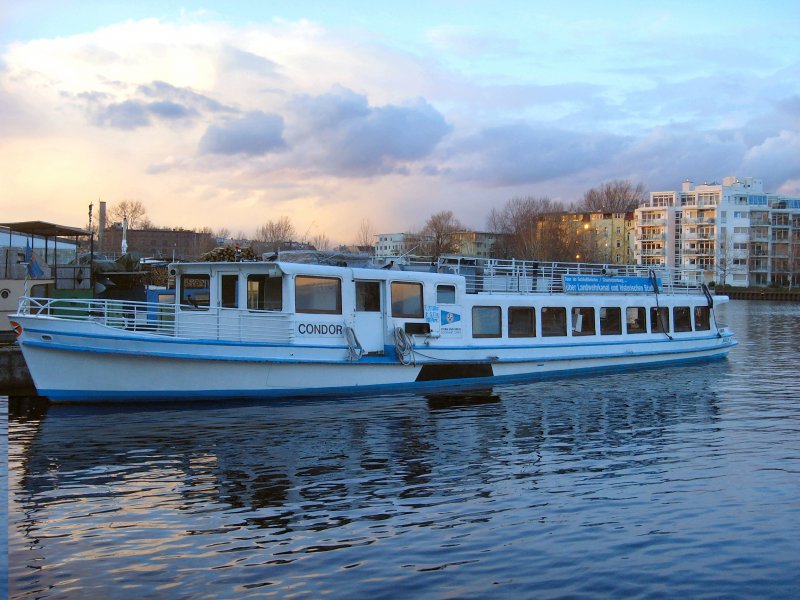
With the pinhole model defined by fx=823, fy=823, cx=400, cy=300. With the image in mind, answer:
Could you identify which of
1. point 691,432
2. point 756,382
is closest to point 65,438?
point 691,432

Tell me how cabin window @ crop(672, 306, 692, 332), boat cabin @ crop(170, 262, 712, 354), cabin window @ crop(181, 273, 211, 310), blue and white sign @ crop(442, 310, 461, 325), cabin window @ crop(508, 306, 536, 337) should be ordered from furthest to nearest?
1. cabin window @ crop(672, 306, 692, 332)
2. cabin window @ crop(508, 306, 536, 337)
3. blue and white sign @ crop(442, 310, 461, 325)
4. cabin window @ crop(181, 273, 211, 310)
5. boat cabin @ crop(170, 262, 712, 354)

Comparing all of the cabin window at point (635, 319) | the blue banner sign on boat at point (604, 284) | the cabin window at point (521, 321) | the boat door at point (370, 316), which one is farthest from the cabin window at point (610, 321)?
the boat door at point (370, 316)

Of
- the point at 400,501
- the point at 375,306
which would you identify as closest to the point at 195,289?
the point at 375,306

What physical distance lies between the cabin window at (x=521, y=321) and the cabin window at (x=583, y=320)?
2.11 meters

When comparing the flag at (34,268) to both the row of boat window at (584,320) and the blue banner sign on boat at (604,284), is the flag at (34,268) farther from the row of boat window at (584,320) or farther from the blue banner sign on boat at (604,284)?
the blue banner sign on boat at (604,284)

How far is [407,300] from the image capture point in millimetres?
24797

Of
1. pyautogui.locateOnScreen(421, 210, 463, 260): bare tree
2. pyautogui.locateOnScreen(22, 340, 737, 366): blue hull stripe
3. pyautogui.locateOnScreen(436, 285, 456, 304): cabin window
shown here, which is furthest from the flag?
pyautogui.locateOnScreen(421, 210, 463, 260): bare tree

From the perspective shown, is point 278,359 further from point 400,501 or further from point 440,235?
point 440,235

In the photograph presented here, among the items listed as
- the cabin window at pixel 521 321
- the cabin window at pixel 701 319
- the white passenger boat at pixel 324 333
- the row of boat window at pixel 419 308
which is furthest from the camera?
the cabin window at pixel 701 319

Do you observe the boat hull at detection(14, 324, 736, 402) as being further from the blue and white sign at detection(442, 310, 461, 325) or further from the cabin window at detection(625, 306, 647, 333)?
the cabin window at detection(625, 306, 647, 333)

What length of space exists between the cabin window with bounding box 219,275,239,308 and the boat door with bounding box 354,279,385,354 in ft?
11.4

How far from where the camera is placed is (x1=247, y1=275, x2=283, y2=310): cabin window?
2266 cm

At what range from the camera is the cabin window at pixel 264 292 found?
22656 mm

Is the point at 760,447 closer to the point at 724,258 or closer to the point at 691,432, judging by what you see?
the point at 691,432
